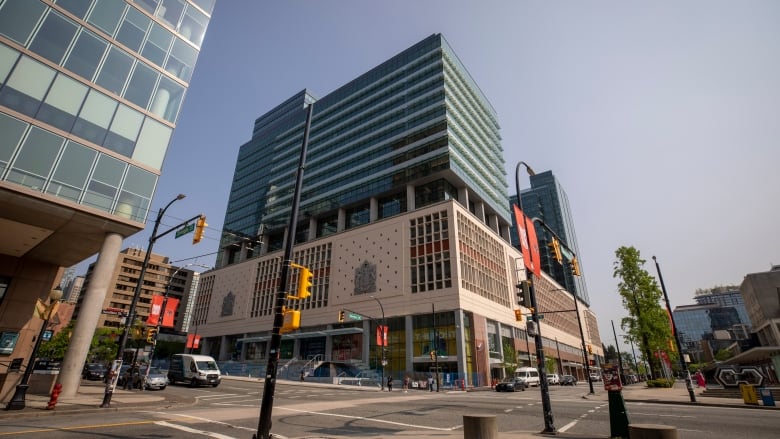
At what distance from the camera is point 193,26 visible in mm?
26656

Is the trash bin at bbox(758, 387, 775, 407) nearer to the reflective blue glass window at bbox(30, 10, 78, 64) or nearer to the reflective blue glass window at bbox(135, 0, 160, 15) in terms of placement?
the reflective blue glass window at bbox(30, 10, 78, 64)

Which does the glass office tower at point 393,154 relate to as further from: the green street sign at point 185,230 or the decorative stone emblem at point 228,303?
the green street sign at point 185,230

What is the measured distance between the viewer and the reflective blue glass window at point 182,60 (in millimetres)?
24805

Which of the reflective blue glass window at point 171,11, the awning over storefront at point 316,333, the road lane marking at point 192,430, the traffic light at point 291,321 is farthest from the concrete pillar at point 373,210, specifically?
the traffic light at point 291,321

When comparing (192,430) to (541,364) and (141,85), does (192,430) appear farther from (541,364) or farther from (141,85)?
(141,85)

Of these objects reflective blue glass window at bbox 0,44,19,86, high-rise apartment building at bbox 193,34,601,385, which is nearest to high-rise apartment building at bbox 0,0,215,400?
reflective blue glass window at bbox 0,44,19,86

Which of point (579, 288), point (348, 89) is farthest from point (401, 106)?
point (579, 288)

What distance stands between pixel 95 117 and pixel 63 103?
144 cm

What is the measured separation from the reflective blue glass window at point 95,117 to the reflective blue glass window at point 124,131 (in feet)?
0.97

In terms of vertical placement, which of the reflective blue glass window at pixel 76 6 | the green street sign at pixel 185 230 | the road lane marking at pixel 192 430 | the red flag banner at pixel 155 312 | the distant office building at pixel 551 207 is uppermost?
the distant office building at pixel 551 207

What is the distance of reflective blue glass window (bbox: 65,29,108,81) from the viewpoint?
20141 millimetres

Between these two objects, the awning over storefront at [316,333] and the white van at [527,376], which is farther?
the awning over storefront at [316,333]

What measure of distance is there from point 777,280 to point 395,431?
288 ft

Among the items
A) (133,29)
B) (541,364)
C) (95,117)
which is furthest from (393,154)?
(541,364)
